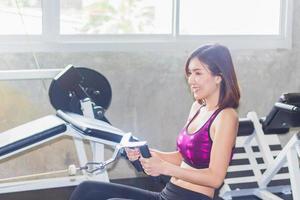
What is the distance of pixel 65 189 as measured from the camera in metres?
3.69

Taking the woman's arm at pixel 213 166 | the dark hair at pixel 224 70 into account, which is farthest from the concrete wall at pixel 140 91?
the woman's arm at pixel 213 166

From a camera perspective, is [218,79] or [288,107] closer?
[218,79]

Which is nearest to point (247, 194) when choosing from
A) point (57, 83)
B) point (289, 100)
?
point (289, 100)

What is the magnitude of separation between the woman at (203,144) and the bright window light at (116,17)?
1793 mm

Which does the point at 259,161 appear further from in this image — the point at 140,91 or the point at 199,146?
the point at 199,146

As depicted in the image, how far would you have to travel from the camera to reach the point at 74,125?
2.48 meters

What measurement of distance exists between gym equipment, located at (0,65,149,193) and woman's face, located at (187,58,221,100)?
1.43ft

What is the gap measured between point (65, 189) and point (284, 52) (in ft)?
6.87

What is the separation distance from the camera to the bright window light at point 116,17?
3686mm

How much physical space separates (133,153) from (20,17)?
204 cm

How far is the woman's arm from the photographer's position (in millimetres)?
1887

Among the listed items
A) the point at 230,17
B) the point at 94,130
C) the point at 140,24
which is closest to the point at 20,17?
the point at 140,24

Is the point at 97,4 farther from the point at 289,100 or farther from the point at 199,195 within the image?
the point at 199,195

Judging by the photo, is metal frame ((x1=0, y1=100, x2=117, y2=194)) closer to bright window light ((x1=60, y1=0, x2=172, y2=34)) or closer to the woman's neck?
the woman's neck
